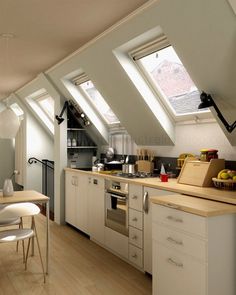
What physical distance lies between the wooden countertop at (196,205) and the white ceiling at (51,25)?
5.43 ft

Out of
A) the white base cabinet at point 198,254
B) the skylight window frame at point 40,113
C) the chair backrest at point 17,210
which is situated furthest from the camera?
the skylight window frame at point 40,113

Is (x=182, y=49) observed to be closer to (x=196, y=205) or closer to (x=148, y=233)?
(x=196, y=205)

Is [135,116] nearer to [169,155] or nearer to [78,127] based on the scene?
[169,155]

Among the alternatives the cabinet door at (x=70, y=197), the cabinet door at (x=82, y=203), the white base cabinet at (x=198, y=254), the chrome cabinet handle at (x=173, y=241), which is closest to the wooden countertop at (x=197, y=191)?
the white base cabinet at (x=198, y=254)

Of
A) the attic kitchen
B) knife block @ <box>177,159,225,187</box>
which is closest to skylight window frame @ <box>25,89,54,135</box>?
the attic kitchen

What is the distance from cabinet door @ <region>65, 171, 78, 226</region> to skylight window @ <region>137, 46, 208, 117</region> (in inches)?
77.2

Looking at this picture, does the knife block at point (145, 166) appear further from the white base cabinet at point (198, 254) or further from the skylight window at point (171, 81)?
the white base cabinet at point (198, 254)

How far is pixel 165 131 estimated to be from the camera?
13.0 ft

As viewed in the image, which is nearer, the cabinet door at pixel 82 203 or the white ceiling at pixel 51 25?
the white ceiling at pixel 51 25

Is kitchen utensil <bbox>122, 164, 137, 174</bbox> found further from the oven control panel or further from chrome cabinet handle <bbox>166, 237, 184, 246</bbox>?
chrome cabinet handle <bbox>166, 237, 184, 246</bbox>

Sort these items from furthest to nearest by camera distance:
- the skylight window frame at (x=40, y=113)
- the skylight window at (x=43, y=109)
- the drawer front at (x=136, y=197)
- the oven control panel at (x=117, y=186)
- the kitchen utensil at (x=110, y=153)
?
the skylight window frame at (x=40, y=113), the skylight window at (x=43, y=109), the kitchen utensil at (x=110, y=153), the oven control panel at (x=117, y=186), the drawer front at (x=136, y=197)

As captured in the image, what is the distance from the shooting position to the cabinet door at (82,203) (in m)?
4.75

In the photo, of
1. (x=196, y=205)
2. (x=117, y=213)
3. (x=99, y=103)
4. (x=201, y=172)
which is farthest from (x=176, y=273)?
(x=99, y=103)

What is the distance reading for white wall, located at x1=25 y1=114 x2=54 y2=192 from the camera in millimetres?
7316
